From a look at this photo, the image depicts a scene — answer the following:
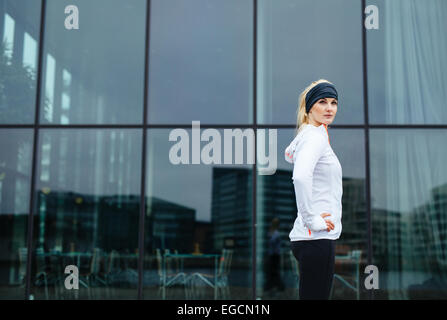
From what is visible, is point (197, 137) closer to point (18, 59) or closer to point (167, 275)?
point (167, 275)

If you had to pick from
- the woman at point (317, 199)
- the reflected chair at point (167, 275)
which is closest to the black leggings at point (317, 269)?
the woman at point (317, 199)

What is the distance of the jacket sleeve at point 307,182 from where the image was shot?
2479mm

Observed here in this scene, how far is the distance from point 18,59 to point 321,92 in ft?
21.0

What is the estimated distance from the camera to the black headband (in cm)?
268

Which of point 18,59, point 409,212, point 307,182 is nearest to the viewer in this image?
point 307,182

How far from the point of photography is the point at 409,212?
750cm

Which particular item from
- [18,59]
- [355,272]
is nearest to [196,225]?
[355,272]

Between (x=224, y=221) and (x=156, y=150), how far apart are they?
1.41 metres

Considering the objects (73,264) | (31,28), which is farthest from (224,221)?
(31,28)

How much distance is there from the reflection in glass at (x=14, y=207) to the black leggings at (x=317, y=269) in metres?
6.05

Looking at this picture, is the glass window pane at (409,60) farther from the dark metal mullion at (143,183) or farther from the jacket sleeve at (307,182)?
the jacket sleeve at (307,182)

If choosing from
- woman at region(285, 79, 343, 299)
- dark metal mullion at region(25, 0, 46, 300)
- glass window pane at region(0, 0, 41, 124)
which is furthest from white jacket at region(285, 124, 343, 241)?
glass window pane at region(0, 0, 41, 124)

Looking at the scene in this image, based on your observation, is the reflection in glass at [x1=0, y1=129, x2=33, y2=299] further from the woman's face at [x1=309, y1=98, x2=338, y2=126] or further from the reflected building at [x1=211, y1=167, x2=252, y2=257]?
the woman's face at [x1=309, y1=98, x2=338, y2=126]

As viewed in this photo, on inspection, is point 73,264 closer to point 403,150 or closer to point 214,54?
point 214,54
